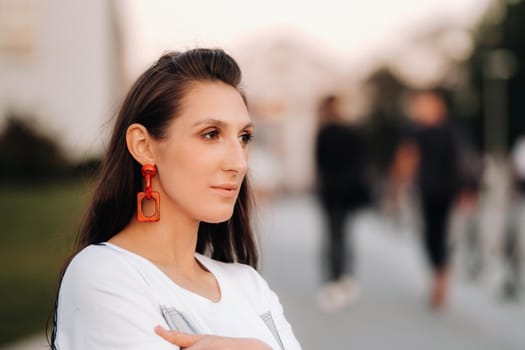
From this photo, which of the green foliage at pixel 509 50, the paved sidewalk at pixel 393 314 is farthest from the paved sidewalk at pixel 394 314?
the green foliage at pixel 509 50

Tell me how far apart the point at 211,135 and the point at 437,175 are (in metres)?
7.53

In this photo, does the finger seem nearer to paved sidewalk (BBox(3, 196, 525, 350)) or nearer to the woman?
the woman

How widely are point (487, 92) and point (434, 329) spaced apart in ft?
136

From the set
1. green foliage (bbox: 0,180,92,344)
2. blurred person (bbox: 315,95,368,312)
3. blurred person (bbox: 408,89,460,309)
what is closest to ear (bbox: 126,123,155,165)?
green foliage (bbox: 0,180,92,344)

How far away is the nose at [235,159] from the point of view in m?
2.09

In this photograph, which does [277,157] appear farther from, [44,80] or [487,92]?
[44,80]

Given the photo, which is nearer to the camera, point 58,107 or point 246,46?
point 58,107

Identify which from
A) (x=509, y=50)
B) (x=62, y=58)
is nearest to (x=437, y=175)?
(x=62, y=58)

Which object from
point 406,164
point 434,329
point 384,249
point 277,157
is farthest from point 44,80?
point 277,157

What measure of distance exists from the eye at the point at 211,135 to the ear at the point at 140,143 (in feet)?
0.43

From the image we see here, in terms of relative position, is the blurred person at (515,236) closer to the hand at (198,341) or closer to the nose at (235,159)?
the nose at (235,159)

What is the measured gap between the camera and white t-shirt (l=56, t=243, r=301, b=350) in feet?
6.00

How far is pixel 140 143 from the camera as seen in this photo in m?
2.14

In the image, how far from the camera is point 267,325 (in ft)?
7.07
